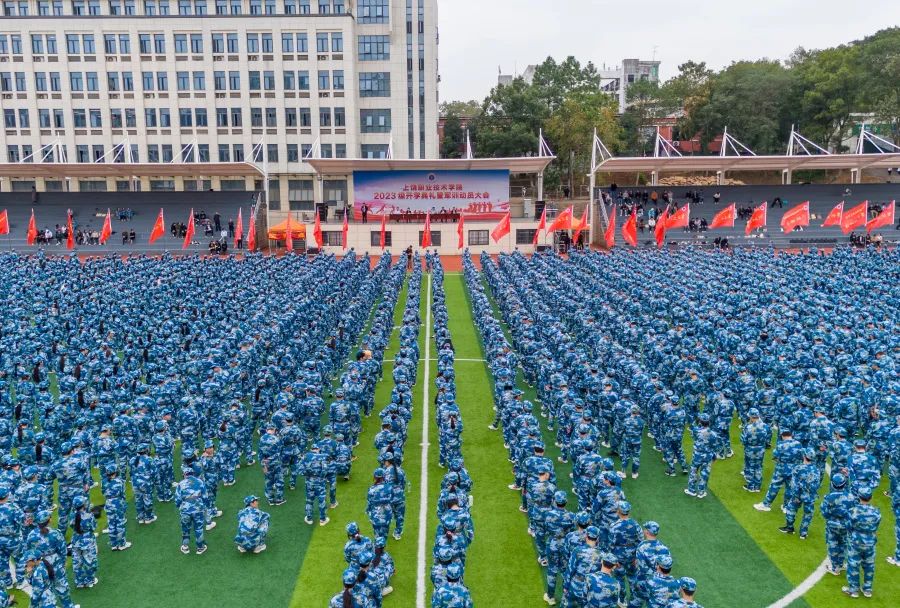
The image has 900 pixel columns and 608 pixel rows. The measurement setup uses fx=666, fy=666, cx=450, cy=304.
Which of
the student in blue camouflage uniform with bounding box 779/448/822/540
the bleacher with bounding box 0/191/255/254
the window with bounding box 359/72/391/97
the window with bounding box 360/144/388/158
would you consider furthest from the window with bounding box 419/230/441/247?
the student in blue camouflage uniform with bounding box 779/448/822/540

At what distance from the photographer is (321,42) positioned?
50844mm

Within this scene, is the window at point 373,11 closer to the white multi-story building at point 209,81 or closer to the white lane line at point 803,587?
the white multi-story building at point 209,81

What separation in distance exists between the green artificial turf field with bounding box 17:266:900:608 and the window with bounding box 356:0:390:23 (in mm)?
47654

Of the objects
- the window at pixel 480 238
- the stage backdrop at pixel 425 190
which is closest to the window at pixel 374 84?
the stage backdrop at pixel 425 190

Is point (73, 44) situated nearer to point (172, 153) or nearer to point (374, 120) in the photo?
point (172, 153)

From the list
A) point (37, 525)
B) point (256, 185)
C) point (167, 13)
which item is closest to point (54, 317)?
point (37, 525)

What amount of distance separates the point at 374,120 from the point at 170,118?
1575 centimetres

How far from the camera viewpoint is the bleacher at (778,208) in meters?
42.4

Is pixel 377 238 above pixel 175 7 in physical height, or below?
below

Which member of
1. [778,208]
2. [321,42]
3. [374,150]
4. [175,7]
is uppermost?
[175,7]

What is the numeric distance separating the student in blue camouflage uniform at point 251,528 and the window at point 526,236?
34.7 metres

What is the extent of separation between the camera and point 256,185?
53.1 metres

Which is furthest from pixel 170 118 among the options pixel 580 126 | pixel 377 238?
pixel 580 126

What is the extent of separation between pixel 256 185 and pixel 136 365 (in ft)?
129
